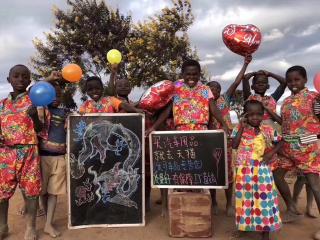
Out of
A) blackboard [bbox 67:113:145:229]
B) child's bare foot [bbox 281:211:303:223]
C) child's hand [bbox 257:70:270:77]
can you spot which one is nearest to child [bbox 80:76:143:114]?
blackboard [bbox 67:113:145:229]

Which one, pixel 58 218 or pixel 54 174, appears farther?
pixel 58 218

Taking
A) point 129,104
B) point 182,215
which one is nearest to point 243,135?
point 182,215


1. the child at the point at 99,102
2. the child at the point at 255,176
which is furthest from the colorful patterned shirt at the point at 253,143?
the child at the point at 99,102

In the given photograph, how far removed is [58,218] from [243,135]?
3.30 m

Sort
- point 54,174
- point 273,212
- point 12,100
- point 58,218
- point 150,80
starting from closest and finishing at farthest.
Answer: point 273,212, point 12,100, point 54,174, point 58,218, point 150,80

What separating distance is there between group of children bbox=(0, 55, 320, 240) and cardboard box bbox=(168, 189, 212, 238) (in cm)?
47

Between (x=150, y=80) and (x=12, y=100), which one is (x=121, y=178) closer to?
(x=12, y=100)

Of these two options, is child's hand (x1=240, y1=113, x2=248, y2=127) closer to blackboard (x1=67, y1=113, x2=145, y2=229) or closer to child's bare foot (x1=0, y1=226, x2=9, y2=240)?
blackboard (x1=67, y1=113, x2=145, y2=229)

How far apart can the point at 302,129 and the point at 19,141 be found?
369 centimetres

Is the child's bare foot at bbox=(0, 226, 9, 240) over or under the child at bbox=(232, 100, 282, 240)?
under

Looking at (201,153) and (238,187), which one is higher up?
(201,153)

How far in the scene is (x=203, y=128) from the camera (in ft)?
18.0

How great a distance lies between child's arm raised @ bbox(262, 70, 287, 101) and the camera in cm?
585

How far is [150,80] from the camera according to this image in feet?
59.8
